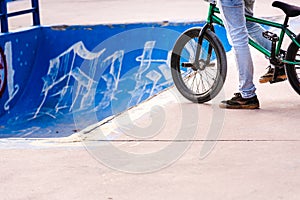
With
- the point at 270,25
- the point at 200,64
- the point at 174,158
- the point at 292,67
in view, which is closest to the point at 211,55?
the point at 200,64

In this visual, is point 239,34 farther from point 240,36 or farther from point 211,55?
point 211,55

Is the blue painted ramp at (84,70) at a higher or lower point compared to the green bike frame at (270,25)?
lower

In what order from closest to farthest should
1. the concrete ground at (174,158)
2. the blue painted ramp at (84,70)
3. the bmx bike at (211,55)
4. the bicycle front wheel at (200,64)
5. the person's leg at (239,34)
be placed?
the concrete ground at (174,158), the person's leg at (239,34), the bmx bike at (211,55), the bicycle front wheel at (200,64), the blue painted ramp at (84,70)

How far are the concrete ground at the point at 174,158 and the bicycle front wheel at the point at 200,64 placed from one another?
0.41 feet

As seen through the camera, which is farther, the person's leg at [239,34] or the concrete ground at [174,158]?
the person's leg at [239,34]

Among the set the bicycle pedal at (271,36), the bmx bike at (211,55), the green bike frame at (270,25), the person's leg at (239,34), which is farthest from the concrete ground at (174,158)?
the bicycle pedal at (271,36)

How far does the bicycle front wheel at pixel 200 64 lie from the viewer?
5.65m

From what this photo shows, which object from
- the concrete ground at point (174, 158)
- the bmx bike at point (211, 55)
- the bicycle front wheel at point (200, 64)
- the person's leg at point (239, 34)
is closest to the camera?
the concrete ground at point (174, 158)

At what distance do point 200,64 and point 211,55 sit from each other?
13 cm

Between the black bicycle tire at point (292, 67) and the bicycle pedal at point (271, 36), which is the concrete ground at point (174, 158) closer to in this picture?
the black bicycle tire at point (292, 67)

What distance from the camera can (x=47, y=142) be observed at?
15.7 ft

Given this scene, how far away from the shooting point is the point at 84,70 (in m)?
9.57

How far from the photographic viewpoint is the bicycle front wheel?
565 centimetres

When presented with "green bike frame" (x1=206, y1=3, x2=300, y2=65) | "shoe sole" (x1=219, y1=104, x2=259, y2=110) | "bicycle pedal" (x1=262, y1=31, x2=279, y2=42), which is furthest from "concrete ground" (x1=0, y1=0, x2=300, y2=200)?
"bicycle pedal" (x1=262, y1=31, x2=279, y2=42)
